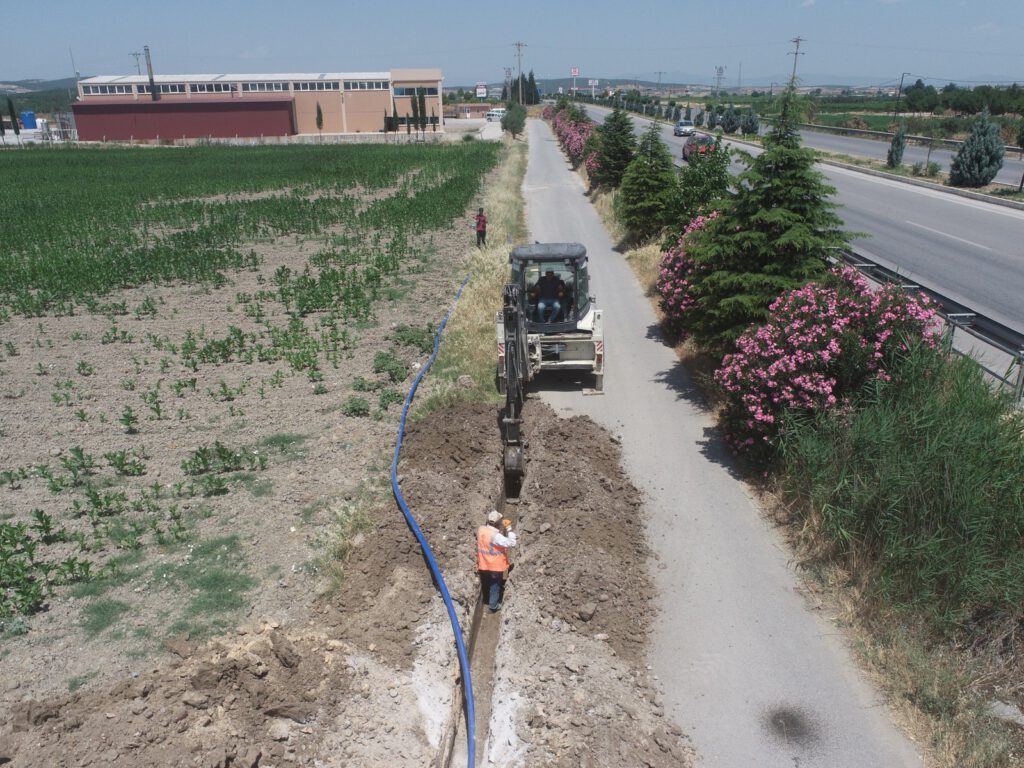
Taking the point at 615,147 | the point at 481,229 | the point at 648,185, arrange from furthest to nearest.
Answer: the point at 615,147, the point at 481,229, the point at 648,185

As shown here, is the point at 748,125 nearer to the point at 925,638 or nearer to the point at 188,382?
the point at 188,382

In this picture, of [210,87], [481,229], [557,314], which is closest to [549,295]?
[557,314]

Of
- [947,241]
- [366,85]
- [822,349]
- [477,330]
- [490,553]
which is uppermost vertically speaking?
[366,85]

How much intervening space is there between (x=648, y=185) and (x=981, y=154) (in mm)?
20119

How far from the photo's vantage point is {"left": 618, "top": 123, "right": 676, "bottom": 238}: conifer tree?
82.1 ft

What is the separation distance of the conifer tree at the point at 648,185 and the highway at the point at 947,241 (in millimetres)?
5795

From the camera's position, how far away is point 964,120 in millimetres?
66250

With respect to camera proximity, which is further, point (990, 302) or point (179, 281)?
point (179, 281)

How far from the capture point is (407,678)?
7473 millimetres

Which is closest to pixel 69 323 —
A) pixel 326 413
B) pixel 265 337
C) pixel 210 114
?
pixel 265 337

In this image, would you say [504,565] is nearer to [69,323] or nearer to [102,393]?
[102,393]

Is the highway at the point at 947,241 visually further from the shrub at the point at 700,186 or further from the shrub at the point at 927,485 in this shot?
the shrub at the point at 927,485

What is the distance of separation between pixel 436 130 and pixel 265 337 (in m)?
78.5

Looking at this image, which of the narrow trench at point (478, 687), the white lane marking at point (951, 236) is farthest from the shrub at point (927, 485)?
the white lane marking at point (951, 236)
